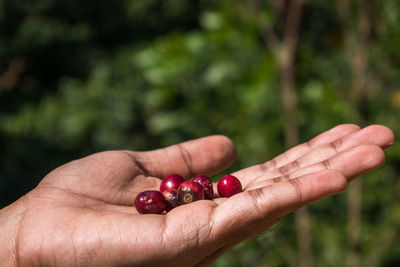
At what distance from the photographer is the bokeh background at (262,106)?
3.76 meters

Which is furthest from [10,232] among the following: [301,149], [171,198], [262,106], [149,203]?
[262,106]

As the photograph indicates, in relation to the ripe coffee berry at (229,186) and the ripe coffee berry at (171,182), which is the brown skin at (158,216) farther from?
the ripe coffee berry at (171,182)

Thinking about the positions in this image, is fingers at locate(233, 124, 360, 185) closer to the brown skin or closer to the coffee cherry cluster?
the brown skin

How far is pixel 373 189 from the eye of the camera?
4801 mm

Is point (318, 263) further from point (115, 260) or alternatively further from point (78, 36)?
point (78, 36)

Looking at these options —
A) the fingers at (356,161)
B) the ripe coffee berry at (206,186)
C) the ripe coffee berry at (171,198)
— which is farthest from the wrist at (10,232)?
the fingers at (356,161)

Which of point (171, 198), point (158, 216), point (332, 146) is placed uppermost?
point (332, 146)

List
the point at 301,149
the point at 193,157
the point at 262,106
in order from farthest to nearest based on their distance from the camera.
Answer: the point at 262,106, the point at 193,157, the point at 301,149

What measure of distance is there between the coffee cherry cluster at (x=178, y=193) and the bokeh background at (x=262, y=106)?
1.46 ft

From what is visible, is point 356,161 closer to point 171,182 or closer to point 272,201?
point 272,201

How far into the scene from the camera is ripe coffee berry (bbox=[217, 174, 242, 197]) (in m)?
2.94

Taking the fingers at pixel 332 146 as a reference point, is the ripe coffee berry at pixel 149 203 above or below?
below

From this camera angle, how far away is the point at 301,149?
10.1 feet

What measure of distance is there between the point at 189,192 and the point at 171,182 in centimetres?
24
